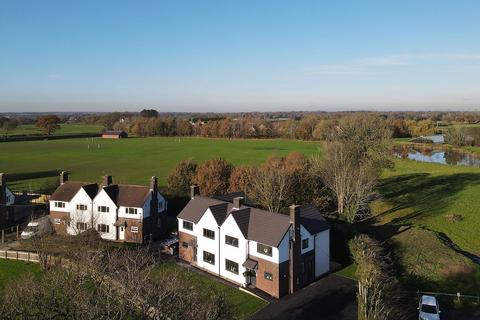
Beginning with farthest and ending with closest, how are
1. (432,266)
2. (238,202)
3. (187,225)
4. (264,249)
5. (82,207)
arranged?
(82,207) < (187,225) < (238,202) < (432,266) < (264,249)

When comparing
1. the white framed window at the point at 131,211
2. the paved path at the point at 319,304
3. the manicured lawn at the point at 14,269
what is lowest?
the paved path at the point at 319,304

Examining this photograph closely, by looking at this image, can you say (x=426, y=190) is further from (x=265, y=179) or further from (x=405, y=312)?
(x=405, y=312)

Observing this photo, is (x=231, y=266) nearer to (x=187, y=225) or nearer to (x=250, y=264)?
(x=250, y=264)

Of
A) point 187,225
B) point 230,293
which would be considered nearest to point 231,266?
point 230,293

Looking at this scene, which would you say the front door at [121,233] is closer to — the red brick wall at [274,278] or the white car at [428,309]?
the red brick wall at [274,278]

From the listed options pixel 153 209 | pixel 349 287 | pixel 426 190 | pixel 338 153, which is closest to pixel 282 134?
pixel 426 190

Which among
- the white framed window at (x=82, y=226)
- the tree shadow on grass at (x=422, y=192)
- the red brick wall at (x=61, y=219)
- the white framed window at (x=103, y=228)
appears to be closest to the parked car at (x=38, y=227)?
the red brick wall at (x=61, y=219)
